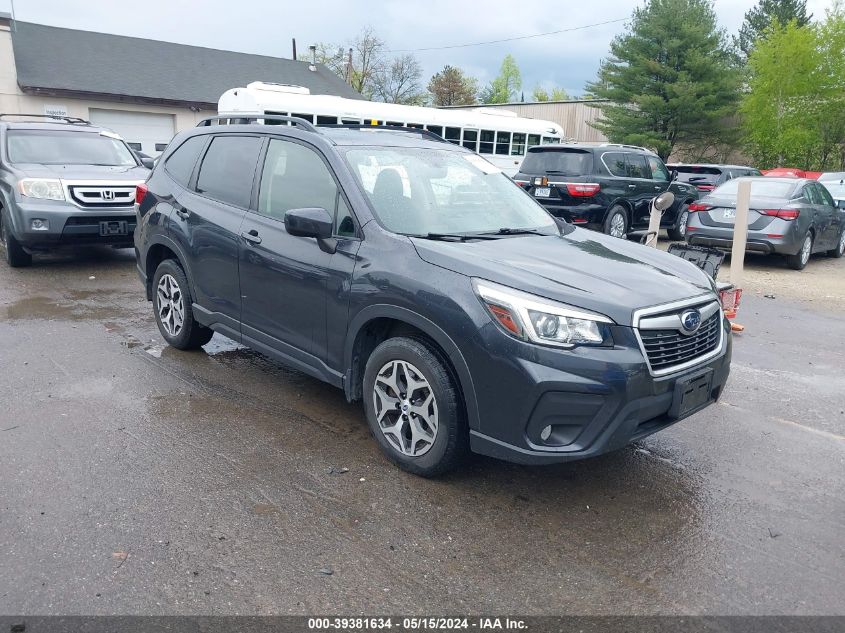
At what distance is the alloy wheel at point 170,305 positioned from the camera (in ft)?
19.0

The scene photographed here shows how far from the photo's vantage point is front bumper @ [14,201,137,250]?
28.7ft

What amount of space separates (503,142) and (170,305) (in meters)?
17.8

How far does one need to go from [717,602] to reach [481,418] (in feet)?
4.17

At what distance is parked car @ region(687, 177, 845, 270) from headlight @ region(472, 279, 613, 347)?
30.3ft

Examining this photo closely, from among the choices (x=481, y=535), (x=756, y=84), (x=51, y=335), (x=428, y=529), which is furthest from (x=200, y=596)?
(x=756, y=84)

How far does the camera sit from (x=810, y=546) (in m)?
3.37

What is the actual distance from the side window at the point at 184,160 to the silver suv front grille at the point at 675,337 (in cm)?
383

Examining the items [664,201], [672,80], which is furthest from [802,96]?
[664,201]

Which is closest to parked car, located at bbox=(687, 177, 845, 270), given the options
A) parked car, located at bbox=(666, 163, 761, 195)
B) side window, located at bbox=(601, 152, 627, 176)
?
side window, located at bbox=(601, 152, 627, 176)

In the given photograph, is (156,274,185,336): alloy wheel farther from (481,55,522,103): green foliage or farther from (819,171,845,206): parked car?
(481,55,522,103): green foliage

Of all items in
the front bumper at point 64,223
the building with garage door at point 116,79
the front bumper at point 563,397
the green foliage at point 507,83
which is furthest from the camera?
the green foliage at point 507,83

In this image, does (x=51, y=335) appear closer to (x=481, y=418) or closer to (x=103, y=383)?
(x=103, y=383)

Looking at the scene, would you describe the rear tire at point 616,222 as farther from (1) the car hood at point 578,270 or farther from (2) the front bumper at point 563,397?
(2) the front bumper at point 563,397

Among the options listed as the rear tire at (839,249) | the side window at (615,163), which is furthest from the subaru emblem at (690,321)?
the rear tire at (839,249)
